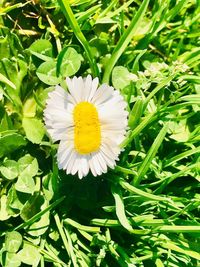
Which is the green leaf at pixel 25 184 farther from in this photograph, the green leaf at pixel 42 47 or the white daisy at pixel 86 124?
the green leaf at pixel 42 47

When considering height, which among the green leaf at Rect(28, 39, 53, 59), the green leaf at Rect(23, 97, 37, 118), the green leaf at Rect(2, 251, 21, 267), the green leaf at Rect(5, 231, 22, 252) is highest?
the green leaf at Rect(28, 39, 53, 59)

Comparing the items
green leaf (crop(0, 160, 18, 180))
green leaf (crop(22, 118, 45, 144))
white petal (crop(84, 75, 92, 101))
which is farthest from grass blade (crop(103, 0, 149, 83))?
green leaf (crop(0, 160, 18, 180))

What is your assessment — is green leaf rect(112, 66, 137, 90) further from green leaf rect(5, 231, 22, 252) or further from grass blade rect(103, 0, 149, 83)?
green leaf rect(5, 231, 22, 252)

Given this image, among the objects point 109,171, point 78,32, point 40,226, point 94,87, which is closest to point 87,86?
point 94,87

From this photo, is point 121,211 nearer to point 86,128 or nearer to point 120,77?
point 86,128

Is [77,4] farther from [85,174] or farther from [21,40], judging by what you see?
[85,174]

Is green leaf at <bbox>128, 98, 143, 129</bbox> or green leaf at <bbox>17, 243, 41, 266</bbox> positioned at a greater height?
green leaf at <bbox>128, 98, 143, 129</bbox>
